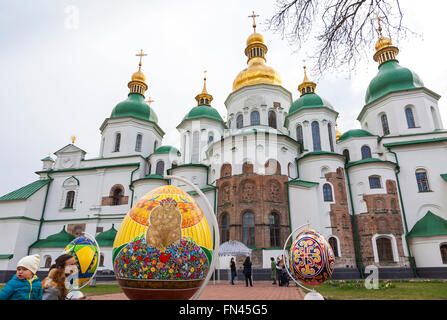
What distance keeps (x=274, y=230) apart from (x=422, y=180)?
14274 millimetres

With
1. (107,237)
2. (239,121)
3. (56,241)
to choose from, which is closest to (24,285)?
(107,237)

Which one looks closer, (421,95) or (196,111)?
(421,95)

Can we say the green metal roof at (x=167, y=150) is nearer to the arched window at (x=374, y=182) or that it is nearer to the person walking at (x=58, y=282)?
the arched window at (x=374, y=182)

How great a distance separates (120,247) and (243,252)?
44.0ft

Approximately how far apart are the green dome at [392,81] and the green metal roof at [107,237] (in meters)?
29.0

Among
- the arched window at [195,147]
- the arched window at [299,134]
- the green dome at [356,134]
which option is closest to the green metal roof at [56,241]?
the arched window at [195,147]

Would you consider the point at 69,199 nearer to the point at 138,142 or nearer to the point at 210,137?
the point at 138,142

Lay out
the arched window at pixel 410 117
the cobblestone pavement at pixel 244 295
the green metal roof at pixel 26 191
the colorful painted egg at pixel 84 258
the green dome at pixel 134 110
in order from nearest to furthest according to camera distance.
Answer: the colorful painted egg at pixel 84 258
the cobblestone pavement at pixel 244 295
the arched window at pixel 410 117
the green metal roof at pixel 26 191
the green dome at pixel 134 110

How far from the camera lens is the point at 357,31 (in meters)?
7.19

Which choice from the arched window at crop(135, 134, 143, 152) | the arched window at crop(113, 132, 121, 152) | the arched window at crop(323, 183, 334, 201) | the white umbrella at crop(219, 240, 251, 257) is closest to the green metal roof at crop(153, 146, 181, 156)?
the arched window at crop(135, 134, 143, 152)

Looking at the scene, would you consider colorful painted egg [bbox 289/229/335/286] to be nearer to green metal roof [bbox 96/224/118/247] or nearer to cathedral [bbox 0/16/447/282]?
cathedral [bbox 0/16/447/282]

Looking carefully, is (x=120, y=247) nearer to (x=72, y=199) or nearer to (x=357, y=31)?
(x=357, y=31)

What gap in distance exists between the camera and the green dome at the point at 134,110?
1315 inches

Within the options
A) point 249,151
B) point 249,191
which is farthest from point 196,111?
point 249,191
